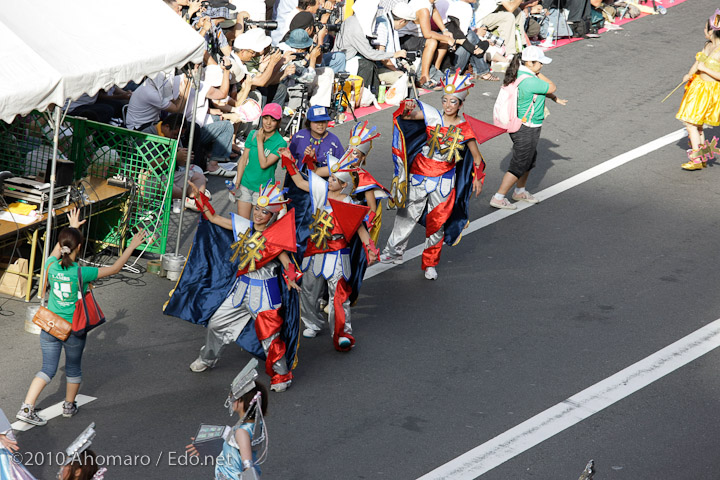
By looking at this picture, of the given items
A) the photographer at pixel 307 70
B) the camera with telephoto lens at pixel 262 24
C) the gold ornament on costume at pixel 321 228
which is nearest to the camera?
the gold ornament on costume at pixel 321 228

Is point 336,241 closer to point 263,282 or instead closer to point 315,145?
point 263,282

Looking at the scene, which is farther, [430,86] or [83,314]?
[430,86]

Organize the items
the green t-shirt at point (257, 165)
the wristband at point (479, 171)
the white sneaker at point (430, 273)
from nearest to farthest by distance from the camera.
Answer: the green t-shirt at point (257, 165) < the wristband at point (479, 171) < the white sneaker at point (430, 273)

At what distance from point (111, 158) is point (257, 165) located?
155 cm

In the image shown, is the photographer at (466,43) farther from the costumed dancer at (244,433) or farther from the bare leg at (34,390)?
the costumed dancer at (244,433)

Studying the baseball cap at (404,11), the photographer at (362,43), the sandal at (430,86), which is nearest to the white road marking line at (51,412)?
the photographer at (362,43)

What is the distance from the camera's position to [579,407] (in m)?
7.98

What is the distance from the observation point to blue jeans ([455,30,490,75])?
1634 centimetres

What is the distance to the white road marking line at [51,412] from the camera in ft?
23.2

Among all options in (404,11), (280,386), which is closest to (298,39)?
(404,11)

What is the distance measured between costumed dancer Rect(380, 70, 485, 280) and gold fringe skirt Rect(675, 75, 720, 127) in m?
4.63

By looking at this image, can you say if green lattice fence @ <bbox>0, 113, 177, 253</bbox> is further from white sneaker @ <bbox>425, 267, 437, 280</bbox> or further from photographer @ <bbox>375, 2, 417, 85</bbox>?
photographer @ <bbox>375, 2, 417, 85</bbox>

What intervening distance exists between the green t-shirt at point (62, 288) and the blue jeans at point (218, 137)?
5357 millimetres

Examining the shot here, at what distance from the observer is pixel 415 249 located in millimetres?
10953
